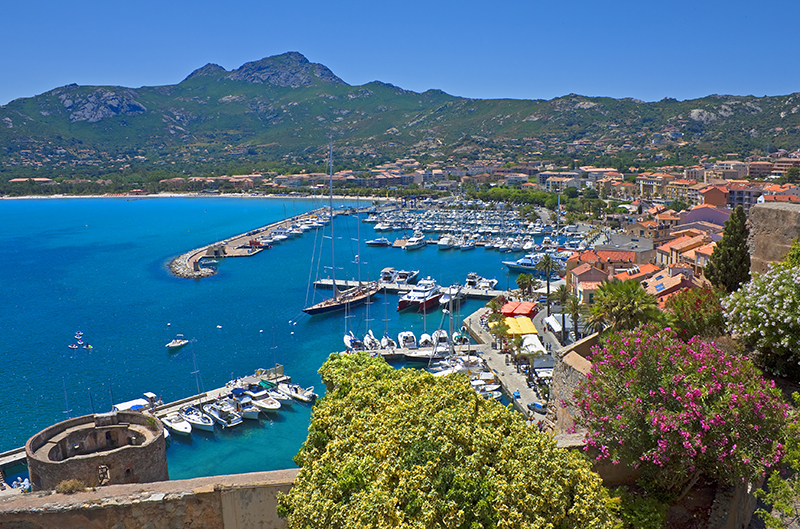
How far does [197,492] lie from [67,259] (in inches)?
2608

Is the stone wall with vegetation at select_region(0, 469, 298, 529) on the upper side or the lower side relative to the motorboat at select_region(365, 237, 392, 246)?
upper

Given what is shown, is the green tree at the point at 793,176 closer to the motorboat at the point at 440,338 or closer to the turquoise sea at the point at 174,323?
the turquoise sea at the point at 174,323

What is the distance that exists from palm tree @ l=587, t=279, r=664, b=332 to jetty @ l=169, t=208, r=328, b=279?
43.0 meters

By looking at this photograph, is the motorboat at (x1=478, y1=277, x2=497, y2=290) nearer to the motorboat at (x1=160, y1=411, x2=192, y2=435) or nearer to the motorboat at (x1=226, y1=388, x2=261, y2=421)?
the motorboat at (x1=226, y1=388, x2=261, y2=421)

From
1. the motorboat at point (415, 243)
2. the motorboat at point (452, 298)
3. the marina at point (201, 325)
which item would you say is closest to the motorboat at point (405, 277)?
the marina at point (201, 325)

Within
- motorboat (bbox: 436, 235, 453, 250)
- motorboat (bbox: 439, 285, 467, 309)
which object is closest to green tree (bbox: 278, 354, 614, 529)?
motorboat (bbox: 439, 285, 467, 309)

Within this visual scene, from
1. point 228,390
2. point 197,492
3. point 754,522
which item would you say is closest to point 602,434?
point 754,522

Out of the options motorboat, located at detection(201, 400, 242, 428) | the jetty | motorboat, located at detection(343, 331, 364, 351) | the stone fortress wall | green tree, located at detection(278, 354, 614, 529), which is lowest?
motorboat, located at detection(201, 400, 242, 428)

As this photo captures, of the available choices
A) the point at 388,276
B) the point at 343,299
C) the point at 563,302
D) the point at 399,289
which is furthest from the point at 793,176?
the point at 343,299

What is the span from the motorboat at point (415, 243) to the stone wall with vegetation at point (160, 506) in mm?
55617

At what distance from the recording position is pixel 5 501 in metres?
6.89

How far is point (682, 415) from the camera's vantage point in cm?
721

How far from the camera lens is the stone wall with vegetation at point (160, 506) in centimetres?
670

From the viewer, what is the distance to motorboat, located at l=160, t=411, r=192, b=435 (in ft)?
72.8
